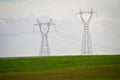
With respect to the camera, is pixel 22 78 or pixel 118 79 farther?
pixel 22 78

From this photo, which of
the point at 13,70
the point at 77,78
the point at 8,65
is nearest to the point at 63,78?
the point at 77,78

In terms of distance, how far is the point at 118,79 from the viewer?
19281mm

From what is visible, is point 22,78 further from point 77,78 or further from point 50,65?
point 50,65

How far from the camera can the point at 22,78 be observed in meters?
21.0

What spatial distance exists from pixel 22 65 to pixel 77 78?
1059 centimetres

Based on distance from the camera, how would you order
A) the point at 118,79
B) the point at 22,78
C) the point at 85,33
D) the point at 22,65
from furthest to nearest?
the point at 85,33, the point at 22,65, the point at 22,78, the point at 118,79

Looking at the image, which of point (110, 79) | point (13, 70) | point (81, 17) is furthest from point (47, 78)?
point (81, 17)

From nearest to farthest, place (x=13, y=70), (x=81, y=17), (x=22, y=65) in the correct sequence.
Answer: (x=13, y=70) → (x=22, y=65) → (x=81, y=17)

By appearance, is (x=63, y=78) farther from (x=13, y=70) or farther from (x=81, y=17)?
(x=81, y=17)

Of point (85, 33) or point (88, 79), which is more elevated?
point (85, 33)

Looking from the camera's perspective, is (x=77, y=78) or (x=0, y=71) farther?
(x=0, y=71)

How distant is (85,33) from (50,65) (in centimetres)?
1044

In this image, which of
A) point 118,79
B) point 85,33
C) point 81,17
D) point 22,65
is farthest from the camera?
point 81,17

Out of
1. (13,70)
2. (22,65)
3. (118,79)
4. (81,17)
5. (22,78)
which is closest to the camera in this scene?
(118,79)
